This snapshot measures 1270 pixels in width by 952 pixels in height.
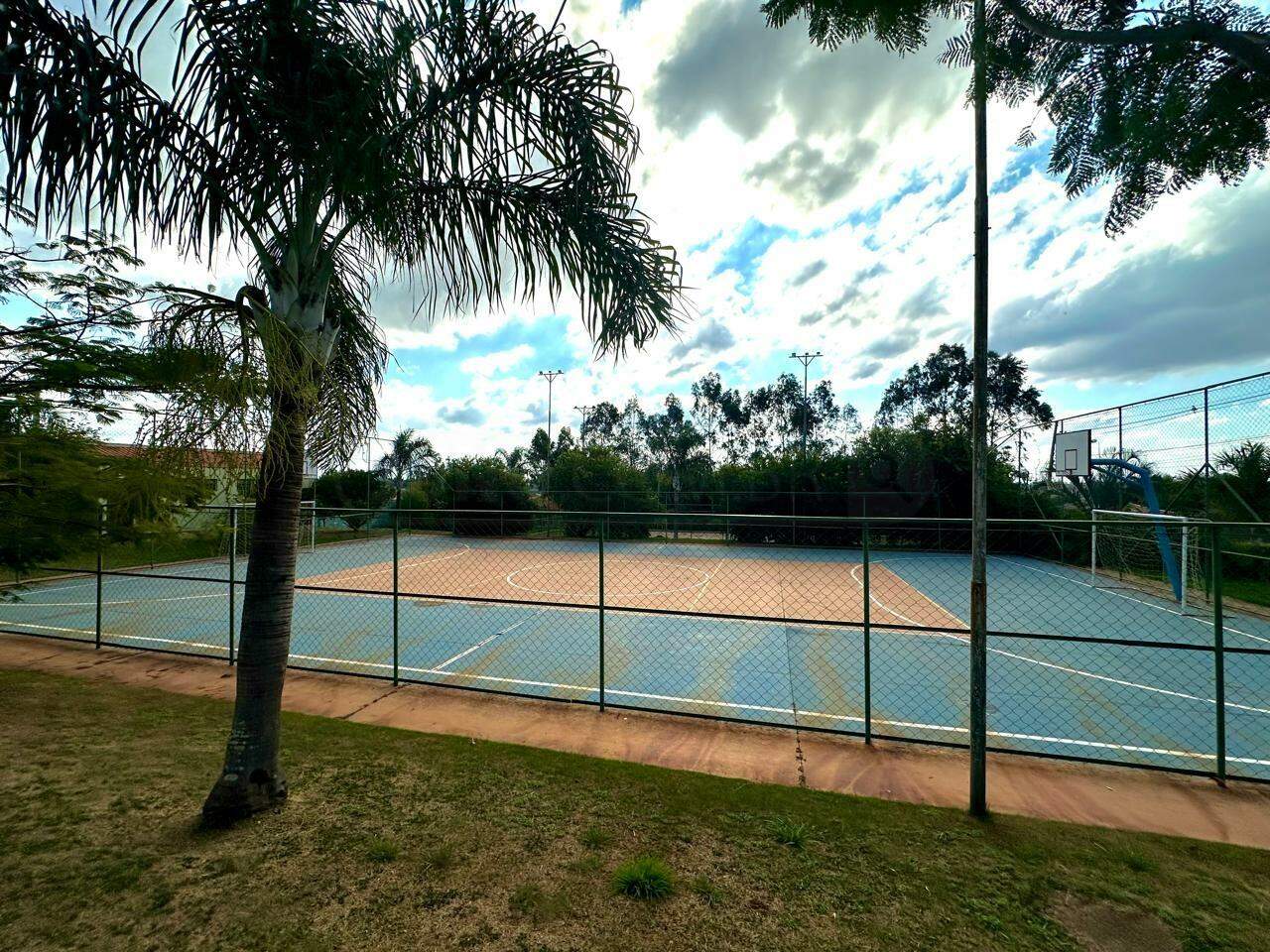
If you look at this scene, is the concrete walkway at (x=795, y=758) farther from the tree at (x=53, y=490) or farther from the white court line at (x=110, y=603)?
the white court line at (x=110, y=603)

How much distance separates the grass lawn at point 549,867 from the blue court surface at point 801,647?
1595 millimetres

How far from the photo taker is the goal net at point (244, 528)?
5.05 meters

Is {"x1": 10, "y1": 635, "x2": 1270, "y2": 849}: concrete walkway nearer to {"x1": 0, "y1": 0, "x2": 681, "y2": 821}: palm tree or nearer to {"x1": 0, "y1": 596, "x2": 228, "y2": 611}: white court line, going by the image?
{"x1": 0, "y1": 0, "x2": 681, "y2": 821}: palm tree

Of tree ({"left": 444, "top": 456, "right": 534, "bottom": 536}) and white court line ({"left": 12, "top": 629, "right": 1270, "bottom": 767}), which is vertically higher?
tree ({"left": 444, "top": 456, "right": 534, "bottom": 536})

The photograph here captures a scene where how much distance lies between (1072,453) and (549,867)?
Result: 21295mm

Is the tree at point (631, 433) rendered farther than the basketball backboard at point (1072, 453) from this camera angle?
Yes

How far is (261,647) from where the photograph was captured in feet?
10.5

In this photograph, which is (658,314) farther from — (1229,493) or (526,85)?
(1229,493)

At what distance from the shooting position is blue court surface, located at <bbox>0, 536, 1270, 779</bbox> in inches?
237

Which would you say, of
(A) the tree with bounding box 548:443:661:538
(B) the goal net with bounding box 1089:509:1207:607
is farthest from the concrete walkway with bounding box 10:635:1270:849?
(A) the tree with bounding box 548:443:661:538

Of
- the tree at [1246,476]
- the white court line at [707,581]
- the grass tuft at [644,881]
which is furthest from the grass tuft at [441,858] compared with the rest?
the tree at [1246,476]

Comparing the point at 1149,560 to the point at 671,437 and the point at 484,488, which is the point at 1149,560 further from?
the point at 671,437

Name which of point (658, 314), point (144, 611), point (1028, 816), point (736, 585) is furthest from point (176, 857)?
point (736, 585)

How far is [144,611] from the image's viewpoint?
36.7 ft
